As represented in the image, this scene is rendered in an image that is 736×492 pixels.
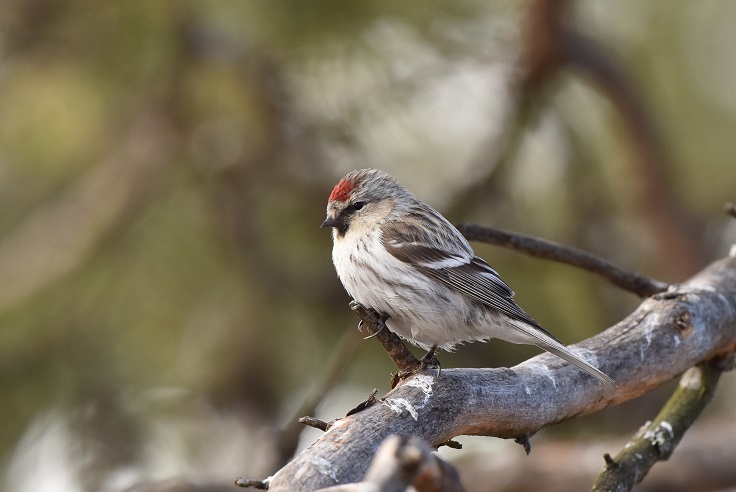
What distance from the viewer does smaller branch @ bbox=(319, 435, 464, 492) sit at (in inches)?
50.3

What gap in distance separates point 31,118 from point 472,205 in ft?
7.24

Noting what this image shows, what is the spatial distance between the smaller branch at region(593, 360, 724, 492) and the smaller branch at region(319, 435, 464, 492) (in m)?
0.93

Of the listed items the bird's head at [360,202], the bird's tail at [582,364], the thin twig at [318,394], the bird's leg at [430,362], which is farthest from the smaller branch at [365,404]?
the thin twig at [318,394]

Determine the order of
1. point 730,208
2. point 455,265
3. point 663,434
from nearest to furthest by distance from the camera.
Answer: point 663,434, point 455,265, point 730,208

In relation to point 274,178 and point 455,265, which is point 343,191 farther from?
point 274,178

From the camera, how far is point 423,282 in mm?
2727

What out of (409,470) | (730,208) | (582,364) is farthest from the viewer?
(730,208)

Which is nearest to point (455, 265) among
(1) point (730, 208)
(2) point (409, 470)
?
(1) point (730, 208)

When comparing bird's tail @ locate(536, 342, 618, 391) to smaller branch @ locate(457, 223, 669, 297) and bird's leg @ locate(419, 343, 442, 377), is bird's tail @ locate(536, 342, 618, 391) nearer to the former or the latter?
bird's leg @ locate(419, 343, 442, 377)

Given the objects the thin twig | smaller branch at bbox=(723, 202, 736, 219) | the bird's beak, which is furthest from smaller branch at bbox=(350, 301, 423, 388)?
smaller branch at bbox=(723, 202, 736, 219)

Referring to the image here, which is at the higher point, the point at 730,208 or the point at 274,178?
the point at 274,178

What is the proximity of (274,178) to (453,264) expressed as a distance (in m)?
2.21

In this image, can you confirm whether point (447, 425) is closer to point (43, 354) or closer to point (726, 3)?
point (43, 354)

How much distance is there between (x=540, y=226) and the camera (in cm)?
489
